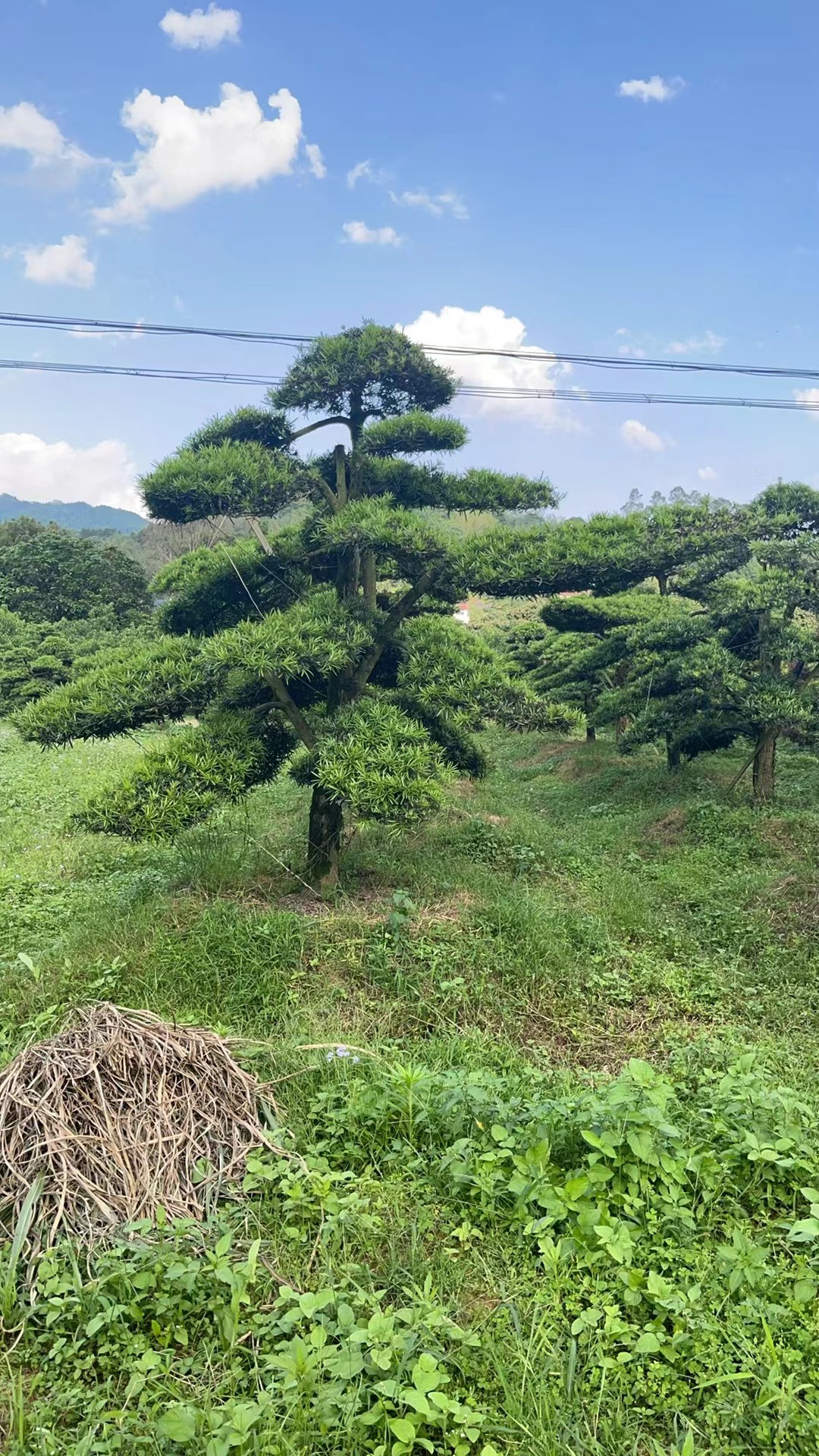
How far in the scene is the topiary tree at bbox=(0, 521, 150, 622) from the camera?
2498 centimetres

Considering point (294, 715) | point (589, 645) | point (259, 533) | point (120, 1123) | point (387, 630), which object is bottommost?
point (120, 1123)

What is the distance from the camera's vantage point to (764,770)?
8.02 meters

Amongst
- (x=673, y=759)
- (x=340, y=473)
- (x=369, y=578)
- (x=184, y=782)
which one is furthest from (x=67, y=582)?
(x=184, y=782)

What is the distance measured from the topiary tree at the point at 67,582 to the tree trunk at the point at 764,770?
2102 cm

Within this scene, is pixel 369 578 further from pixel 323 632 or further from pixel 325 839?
pixel 325 839

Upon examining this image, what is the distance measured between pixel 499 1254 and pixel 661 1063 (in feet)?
5.33

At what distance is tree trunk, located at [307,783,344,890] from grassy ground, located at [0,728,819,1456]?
0.32 meters

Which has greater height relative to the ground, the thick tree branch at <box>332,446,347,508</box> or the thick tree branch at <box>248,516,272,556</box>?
the thick tree branch at <box>332,446,347,508</box>

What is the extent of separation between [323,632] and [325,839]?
1.62 m

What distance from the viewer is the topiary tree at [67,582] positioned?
24984 mm

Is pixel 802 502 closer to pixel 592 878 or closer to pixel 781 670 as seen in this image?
pixel 781 670

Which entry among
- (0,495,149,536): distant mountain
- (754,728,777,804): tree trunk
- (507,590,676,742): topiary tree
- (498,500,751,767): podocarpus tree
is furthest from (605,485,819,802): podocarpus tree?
(0,495,149,536): distant mountain

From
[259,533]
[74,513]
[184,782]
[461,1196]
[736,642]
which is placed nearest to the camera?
[461,1196]

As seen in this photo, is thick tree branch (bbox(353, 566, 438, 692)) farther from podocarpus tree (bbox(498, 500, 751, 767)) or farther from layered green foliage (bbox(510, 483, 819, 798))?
layered green foliage (bbox(510, 483, 819, 798))
